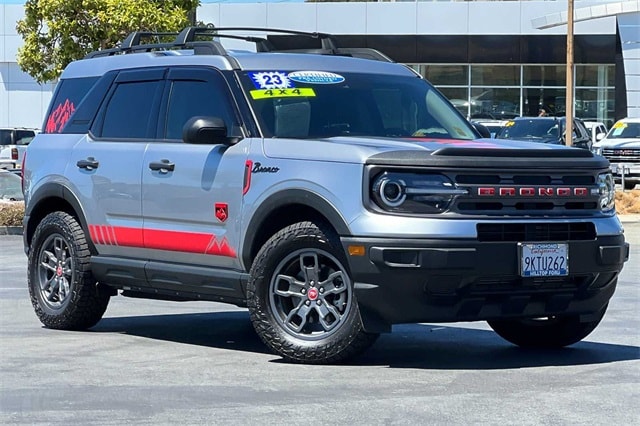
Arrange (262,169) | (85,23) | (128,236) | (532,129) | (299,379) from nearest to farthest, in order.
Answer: (299,379), (262,169), (128,236), (85,23), (532,129)

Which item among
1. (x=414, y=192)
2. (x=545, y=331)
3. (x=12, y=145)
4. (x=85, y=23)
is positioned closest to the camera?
(x=414, y=192)

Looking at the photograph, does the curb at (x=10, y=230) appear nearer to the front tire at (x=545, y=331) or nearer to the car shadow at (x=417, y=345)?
the car shadow at (x=417, y=345)

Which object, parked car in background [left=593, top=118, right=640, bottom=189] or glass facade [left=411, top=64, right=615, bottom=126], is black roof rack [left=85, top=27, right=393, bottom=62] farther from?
glass facade [left=411, top=64, right=615, bottom=126]

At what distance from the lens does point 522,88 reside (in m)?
52.6

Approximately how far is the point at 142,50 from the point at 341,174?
2.86m

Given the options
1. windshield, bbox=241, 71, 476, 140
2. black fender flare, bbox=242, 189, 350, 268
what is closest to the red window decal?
black fender flare, bbox=242, 189, 350, 268

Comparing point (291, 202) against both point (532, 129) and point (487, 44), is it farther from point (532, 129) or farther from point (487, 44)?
point (487, 44)

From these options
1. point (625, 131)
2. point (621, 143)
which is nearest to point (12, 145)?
point (625, 131)

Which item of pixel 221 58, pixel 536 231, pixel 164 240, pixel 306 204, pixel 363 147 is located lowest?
pixel 164 240

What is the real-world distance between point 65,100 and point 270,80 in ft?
7.23

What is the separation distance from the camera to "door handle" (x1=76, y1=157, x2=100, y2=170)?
945 centimetres

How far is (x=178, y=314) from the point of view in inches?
433

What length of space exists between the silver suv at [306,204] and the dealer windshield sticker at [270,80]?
0.04 feet

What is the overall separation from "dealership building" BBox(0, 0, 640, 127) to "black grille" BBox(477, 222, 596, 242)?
4301 centimetres
